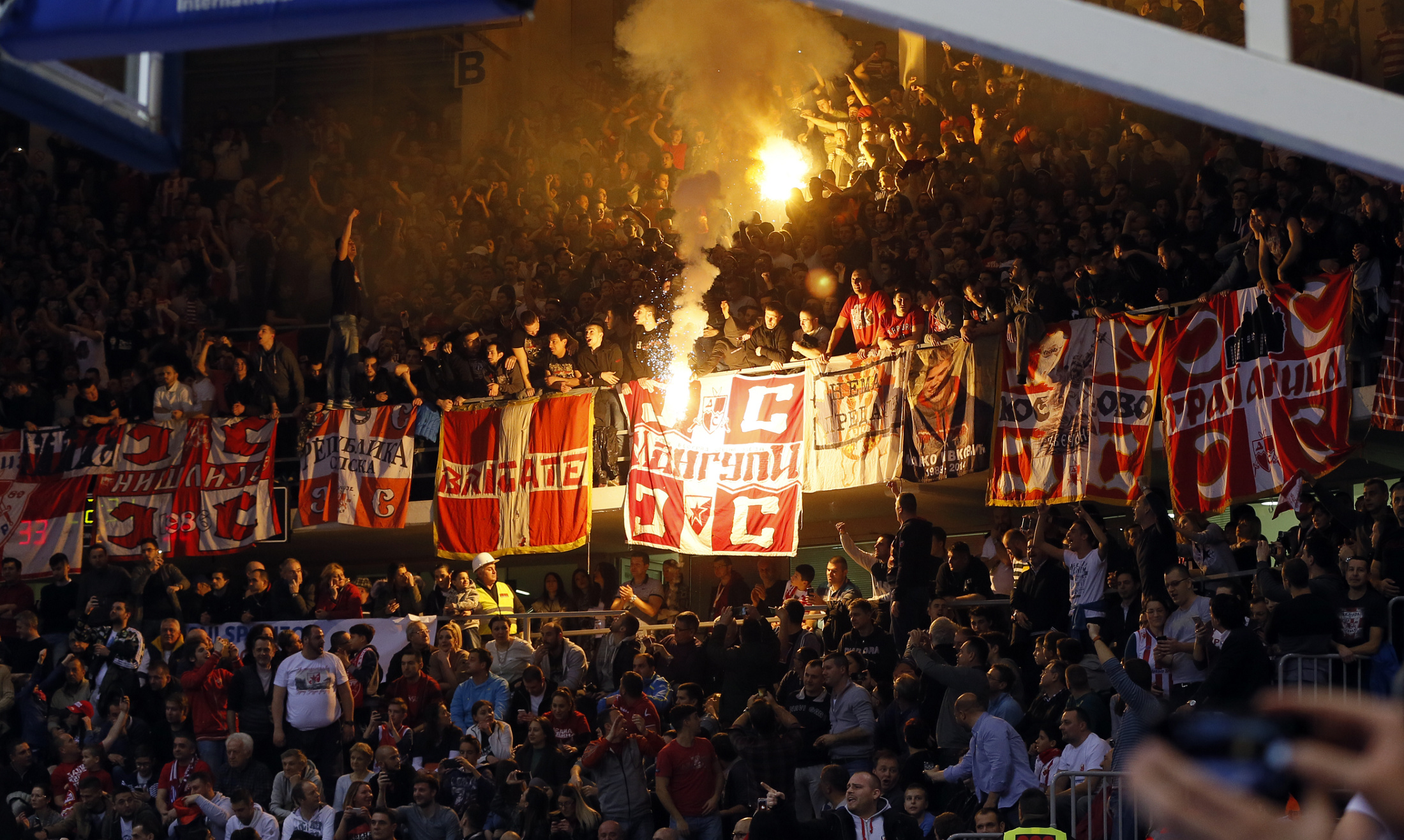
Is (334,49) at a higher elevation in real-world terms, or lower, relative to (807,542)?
higher

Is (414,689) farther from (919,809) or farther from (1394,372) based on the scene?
(1394,372)

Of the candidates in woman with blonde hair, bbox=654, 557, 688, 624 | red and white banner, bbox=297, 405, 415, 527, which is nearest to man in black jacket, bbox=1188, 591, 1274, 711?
woman with blonde hair, bbox=654, 557, 688, 624

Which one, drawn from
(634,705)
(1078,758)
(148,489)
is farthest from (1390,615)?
(148,489)

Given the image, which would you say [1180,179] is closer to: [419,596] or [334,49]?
[419,596]

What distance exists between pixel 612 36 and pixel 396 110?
3.51 meters

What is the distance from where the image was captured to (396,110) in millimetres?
24266

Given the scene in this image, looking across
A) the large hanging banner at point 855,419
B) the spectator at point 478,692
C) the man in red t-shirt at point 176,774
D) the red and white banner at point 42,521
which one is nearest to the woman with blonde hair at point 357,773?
the spectator at point 478,692

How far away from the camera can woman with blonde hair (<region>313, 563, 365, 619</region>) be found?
622 inches

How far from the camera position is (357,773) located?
42.2 ft

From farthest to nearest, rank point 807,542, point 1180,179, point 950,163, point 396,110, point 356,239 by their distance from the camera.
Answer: point 396,110 → point 356,239 → point 807,542 → point 950,163 → point 1180,179

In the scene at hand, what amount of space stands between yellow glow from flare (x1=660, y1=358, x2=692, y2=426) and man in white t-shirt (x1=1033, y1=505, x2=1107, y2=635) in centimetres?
484

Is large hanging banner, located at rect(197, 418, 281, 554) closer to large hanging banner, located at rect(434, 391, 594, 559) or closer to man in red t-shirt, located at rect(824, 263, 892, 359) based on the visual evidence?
large hanging banner, located at rect(434, 391, 594, 559)

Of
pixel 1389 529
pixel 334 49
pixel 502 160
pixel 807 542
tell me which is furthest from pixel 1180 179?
pixel 334 49

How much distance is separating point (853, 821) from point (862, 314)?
5.92m
